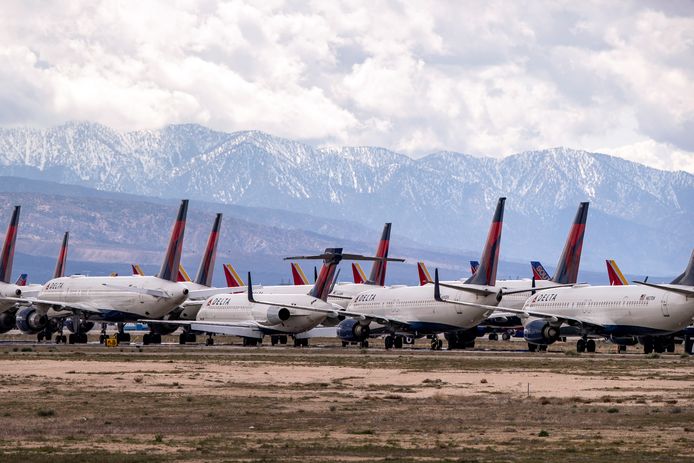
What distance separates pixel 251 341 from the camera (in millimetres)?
110562

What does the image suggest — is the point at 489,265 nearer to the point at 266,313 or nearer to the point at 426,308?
the point at 426,308

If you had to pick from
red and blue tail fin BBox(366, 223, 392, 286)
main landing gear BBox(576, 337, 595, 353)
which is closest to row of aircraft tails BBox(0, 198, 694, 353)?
main landing gear BBox(576, 337, 595, 353)

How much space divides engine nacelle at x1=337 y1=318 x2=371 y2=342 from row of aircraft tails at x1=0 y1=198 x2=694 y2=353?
7 cm

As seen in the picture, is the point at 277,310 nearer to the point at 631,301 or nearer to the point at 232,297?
the point at 232,297

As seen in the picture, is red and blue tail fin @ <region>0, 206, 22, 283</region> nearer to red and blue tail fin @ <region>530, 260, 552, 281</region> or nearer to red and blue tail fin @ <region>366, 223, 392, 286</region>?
red and blue tail fin @ <region>366, 223, 392, 286</region>

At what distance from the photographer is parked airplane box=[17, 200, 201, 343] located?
356 feet

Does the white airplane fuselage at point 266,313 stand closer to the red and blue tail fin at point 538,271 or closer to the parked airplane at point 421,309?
the parked airplane at point 421,309

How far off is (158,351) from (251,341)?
18.3 metres

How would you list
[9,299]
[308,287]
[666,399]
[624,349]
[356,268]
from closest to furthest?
1. [666,399]
2. [624,349]
3. [9,299]
4. [308,287]
5. [356,268]

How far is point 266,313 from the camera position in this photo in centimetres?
10731

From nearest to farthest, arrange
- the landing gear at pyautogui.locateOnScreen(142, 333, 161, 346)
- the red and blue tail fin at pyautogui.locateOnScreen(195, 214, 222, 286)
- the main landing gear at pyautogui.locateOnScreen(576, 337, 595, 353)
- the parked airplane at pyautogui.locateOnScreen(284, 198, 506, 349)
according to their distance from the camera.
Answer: the main landing gear at pyautogui.locateOnScreen(576, 337, 595, 353), the parked airplane at pyautogui.locateOnScreen(284, 198, 506, 349), the landing gear at pyautogui.locateOnScreen(142, 333, 161, 346), the red and blue tail fin at pyautogui.locateOnScreen(195, 214, 222, 286)

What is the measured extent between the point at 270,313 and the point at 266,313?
1920mm

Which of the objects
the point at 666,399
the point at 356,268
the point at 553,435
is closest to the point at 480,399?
the point at 666,399

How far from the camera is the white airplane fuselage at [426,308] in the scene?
97438 millimetres
